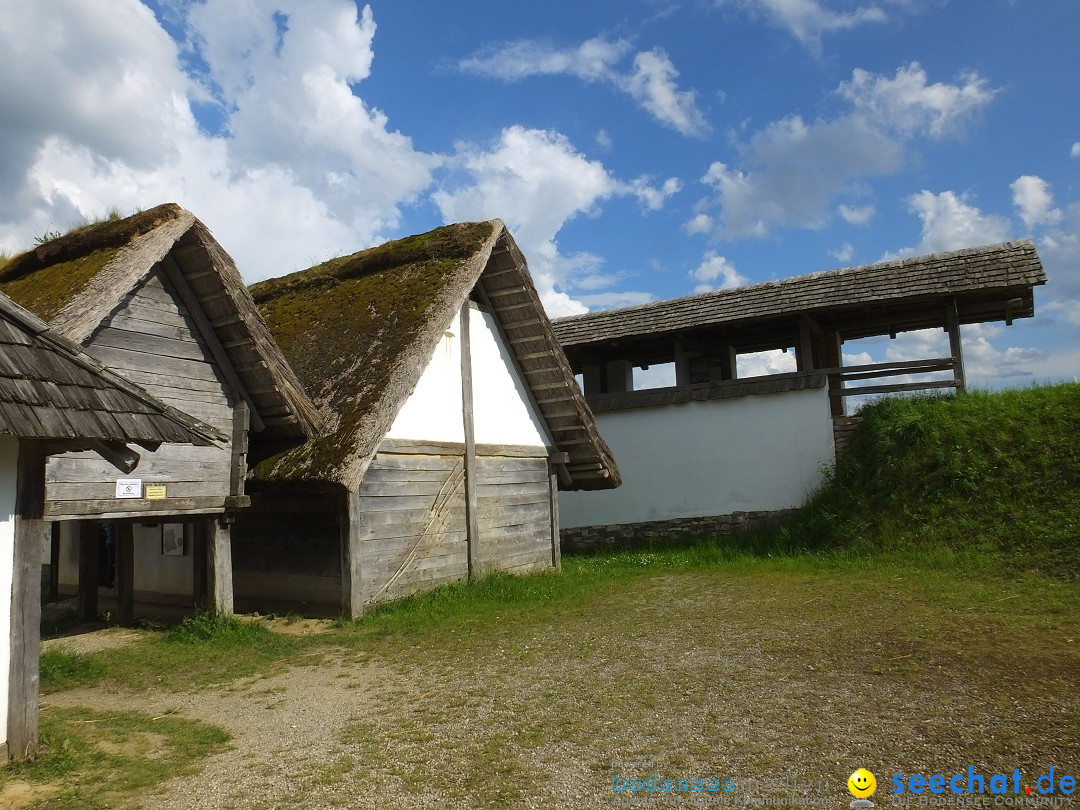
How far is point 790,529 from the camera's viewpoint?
46.3ft

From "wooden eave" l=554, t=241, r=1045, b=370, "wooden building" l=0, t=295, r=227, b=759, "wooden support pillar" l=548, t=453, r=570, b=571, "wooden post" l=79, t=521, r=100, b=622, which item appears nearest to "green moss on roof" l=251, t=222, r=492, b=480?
"wooden post" l=79, t=521, r=100, b=622

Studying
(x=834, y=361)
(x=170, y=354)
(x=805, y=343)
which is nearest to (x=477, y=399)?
(x=170, y=354)

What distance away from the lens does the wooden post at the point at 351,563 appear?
952cm

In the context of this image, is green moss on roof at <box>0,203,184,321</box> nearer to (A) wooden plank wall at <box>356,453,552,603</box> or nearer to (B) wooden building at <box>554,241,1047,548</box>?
(A) wooden plank wall at <box>356,453,552,603</box>

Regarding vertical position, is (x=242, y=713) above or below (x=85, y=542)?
below

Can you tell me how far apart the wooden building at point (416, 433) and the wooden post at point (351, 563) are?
19 millimetres

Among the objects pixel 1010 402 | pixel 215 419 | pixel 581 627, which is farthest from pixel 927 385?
pixel 215 419

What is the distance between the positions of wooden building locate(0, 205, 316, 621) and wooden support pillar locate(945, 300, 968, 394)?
11420mm

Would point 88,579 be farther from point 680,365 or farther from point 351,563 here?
point 680,365

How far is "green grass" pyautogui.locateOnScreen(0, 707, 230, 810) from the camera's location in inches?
174

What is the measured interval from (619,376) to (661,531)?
12.7 ft

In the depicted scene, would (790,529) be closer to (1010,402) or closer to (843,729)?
(1010,402)

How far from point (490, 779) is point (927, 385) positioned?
1257 centimetres

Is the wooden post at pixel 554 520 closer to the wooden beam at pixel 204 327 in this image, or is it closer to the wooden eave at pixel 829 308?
the wooden eave at pixel 829 308
